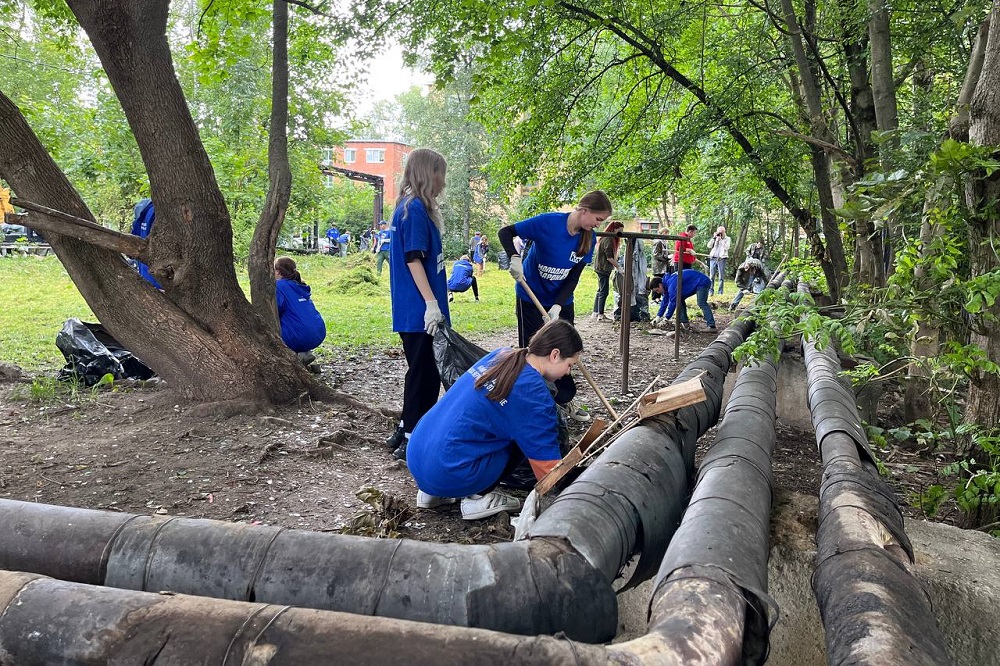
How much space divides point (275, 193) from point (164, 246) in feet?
4.73

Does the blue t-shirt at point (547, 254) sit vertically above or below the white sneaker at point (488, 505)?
above

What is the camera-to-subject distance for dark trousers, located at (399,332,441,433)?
14.9 ft

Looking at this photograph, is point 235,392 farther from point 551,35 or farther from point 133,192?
point 133,192

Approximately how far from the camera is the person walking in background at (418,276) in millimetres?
4320

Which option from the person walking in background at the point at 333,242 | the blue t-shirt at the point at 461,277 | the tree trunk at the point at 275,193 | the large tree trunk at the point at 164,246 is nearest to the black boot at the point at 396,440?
the large tree trunk at the point at 164,246

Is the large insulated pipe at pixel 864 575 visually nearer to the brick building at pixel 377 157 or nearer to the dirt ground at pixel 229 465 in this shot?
the dirt ground at pixel 229 465

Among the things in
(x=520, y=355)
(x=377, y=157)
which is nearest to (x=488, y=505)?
(x=520, y=355)

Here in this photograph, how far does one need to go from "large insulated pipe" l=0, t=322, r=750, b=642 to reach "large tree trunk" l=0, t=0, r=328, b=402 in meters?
2.90

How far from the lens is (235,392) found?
5062 millimetres

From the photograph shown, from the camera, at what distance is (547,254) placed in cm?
521

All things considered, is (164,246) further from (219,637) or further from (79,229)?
(219,637)

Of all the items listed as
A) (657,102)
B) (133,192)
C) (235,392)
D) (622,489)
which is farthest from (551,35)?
(133,192)

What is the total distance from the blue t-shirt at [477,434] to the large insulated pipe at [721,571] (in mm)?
729

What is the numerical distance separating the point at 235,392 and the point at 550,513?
358cm
